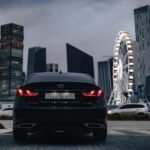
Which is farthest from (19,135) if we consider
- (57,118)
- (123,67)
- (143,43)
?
(143,43)

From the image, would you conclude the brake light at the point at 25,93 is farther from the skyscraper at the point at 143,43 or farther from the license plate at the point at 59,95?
the skyscraper at the point at 143,43

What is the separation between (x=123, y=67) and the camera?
64625 millimetres

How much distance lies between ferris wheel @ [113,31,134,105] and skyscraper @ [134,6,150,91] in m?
77.9

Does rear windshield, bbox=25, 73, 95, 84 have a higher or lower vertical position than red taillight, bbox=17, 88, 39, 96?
higher

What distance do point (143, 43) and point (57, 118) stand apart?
145 metres

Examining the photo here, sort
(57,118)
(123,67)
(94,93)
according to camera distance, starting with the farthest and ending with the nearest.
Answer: (123,67), (94,93), (57,118)

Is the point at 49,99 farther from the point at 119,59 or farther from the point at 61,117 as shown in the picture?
the point at 119,59

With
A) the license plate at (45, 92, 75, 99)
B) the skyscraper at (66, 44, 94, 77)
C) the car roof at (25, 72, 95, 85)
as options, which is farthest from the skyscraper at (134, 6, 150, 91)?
the license plate at (45, 92, 75, 99)

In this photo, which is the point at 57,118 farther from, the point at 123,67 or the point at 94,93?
the point at 123,67

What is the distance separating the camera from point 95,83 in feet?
24.7

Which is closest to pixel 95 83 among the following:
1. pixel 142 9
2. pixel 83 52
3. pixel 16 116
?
pixel 16 116

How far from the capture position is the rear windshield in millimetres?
7346

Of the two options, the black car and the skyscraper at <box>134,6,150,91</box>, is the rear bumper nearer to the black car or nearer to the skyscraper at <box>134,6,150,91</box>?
the black car

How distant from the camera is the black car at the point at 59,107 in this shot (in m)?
6.86
